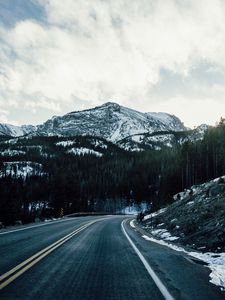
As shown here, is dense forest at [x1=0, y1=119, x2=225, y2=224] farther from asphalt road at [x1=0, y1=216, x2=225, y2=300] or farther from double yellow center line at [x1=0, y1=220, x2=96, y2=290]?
asphalt road at [x1=0, y1=216, x2=225, y2=300]

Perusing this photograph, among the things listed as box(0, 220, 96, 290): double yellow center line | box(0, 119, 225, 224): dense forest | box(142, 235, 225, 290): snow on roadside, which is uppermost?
box(0, 119, 225, 224): dense forest

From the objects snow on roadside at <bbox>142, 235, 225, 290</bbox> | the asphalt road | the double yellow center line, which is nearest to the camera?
the asphalt road

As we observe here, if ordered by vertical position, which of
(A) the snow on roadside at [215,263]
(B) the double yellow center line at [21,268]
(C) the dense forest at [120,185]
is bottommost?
(A) the snow on roadside at [215,263]

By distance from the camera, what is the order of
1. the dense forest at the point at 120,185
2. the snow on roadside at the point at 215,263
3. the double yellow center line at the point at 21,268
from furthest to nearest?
the dense forest at the point at 120,185 < the snow on roadside at the point at 215,263 < the double yellow center line at the point at 21,268

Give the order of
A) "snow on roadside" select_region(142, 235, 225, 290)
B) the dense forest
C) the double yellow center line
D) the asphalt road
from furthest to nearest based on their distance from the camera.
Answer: the dense forest → "snow on roadside" select_region(142, 235, 225, 290) → the double yellow center line → the asphalt road

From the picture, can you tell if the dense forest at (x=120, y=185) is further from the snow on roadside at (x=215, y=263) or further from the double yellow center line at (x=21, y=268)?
the snow on roadside at (x=215, y=263)

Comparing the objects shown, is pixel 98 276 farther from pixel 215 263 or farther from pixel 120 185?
pixel 120 185

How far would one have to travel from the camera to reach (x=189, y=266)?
9086mm

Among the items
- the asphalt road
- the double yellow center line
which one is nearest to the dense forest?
the double yellow center line

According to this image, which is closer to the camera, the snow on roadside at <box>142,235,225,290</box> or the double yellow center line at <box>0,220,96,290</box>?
the double yellow center line at <box>0,220,96,290</box>

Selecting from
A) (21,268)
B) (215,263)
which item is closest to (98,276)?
(21,268)

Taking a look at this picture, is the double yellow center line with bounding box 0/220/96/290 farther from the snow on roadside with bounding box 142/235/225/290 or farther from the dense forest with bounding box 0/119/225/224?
the dense forest with bounding box 0/119/225/224

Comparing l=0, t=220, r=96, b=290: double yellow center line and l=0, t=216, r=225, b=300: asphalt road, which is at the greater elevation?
l=0, t=220, r=96, b=290: double yellow center line

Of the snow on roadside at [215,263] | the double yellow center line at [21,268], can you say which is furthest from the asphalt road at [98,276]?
the snow on roadside at [215,263]
